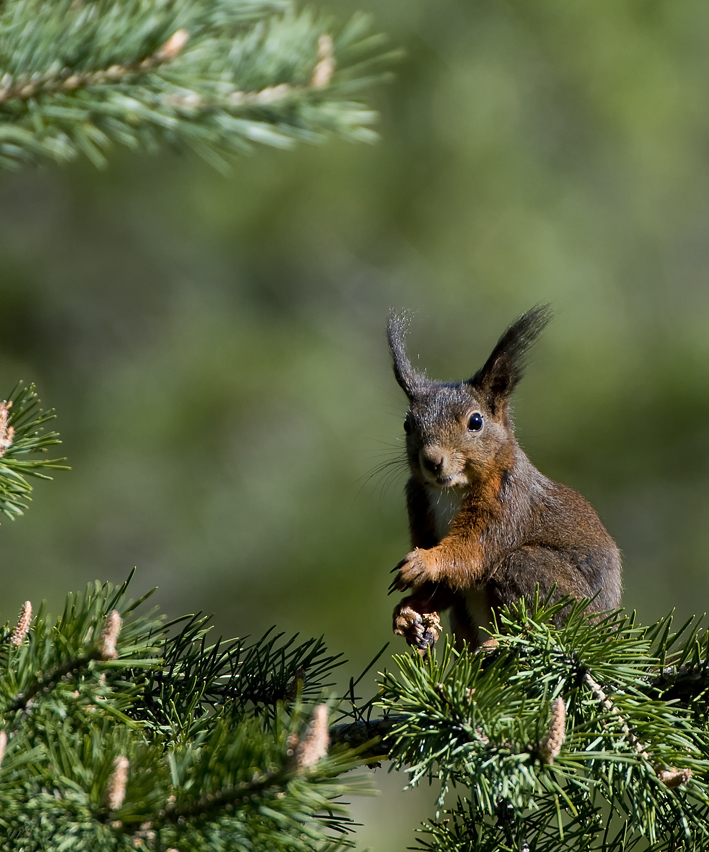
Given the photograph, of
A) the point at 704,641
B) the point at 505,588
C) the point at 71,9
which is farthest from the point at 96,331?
the point at 704,641

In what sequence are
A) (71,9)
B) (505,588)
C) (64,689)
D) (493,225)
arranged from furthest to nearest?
(493,225) < (505,588) < (71,9) < (64,689)

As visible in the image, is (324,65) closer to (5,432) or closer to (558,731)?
(5,432)

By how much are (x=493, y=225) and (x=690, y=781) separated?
309 cm

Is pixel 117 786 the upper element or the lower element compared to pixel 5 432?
lower

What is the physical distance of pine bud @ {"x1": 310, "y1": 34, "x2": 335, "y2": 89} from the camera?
95 cm

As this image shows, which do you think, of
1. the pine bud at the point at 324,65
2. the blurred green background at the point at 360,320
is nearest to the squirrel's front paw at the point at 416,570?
the pine bud at the point at 324,65

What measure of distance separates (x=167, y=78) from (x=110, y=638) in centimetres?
53

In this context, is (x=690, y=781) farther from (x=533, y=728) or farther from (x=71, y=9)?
(x=71, y=9)

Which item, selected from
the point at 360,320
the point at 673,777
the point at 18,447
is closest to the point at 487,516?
the point at 673,777

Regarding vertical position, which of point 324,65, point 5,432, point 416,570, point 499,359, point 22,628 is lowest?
point 22,628

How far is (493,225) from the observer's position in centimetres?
372

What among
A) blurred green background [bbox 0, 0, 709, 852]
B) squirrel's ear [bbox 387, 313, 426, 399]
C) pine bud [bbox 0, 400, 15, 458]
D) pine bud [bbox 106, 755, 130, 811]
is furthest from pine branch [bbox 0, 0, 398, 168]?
blurred green background [bbox 0, 0, 709, 852]

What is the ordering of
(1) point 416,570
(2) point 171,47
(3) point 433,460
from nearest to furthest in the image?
(2) point 171,47 < (1) point 416,570 < (3) point 433,460

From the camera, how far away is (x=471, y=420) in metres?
1.66
